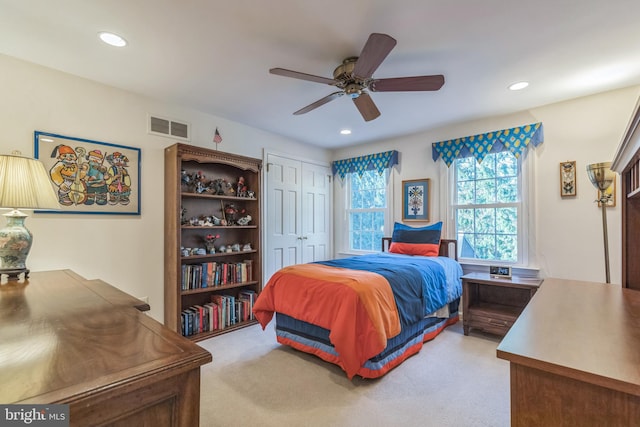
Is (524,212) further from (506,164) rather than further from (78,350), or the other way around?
(78,350)

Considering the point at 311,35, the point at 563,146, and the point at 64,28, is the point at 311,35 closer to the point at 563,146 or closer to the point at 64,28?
the point at 64,28

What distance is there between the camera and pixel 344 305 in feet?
7.13

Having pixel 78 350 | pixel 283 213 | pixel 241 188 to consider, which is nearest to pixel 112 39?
pixel 241 188

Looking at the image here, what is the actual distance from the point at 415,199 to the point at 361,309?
2.48 metres

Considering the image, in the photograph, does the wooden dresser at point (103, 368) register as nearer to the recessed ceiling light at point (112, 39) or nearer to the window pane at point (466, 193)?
the recessed ceiling light at point (112, 39)

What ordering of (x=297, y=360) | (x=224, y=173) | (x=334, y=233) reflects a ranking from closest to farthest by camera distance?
(x=297, y=360) < (x=224, y=173) < (x=334, y=233)

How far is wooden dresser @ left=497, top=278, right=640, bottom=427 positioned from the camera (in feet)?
2.34

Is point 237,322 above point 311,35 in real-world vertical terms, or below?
below

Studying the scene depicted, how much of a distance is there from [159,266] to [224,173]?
132cm

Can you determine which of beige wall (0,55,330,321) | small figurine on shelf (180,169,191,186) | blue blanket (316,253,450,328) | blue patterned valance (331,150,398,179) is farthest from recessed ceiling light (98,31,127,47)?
blue patterned valance (331,150,398,179)

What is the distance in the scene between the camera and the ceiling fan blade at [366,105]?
7.81 feet

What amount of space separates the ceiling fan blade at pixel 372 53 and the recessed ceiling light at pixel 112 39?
1.62 meters

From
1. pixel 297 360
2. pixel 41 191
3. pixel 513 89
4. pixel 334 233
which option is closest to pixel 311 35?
pixel 41 191

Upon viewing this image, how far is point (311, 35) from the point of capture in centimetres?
202
